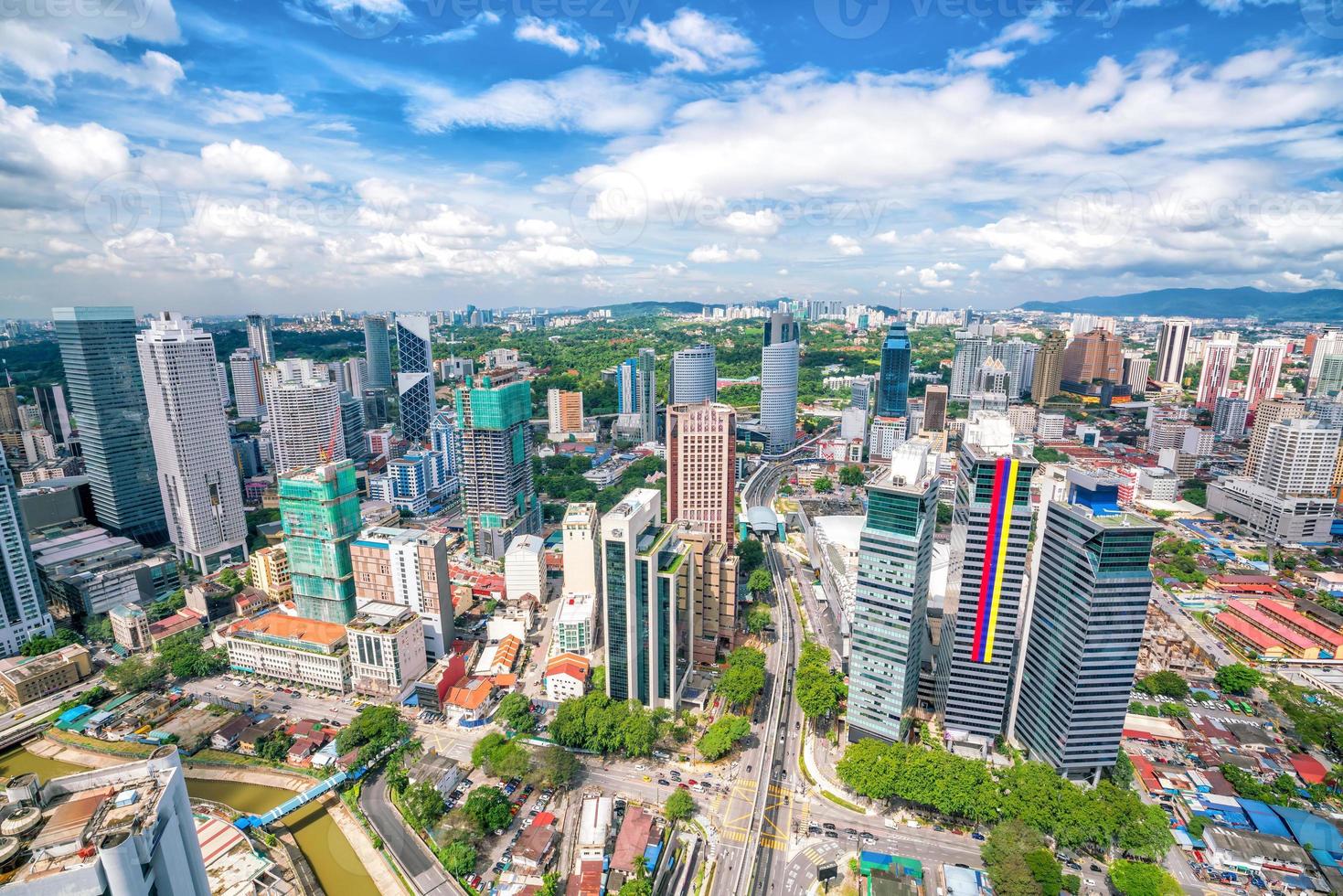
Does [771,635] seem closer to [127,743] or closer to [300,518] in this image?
[300,518]

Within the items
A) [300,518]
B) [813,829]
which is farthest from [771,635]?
[300,518]

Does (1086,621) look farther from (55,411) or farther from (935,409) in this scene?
(55,411)

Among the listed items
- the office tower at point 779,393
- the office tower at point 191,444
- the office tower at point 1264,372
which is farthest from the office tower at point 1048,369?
the office tower at point 191,444

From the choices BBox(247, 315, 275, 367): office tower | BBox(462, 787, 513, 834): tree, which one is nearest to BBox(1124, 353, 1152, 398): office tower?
BBox(462, 787, 513, 834): tree

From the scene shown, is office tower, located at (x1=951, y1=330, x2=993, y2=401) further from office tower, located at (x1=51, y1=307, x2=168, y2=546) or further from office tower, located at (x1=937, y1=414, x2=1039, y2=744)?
office tower, located at (x1=51, y1=307, x2=168, y2=546)

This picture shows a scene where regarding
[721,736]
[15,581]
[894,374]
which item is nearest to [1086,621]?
[721,736]

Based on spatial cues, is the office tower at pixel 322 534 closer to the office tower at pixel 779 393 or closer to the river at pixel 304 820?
the river at pixel 304 820
